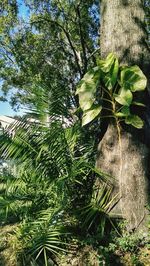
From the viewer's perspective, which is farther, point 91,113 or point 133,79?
point 91,113

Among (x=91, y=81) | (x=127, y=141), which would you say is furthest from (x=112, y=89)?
(x=127, y=141)

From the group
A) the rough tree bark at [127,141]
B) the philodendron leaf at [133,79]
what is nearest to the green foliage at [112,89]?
the philodendron leaf at [133,79]

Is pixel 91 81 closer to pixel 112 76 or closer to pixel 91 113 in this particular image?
pixel 112 76

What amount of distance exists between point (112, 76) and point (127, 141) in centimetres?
72

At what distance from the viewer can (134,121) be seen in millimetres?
3721

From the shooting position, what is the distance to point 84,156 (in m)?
4.49

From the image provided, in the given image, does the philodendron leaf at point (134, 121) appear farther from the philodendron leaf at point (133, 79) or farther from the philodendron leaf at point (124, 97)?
the philodendron leaf at point (133, 79)

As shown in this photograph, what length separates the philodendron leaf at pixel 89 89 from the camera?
382 centimetres

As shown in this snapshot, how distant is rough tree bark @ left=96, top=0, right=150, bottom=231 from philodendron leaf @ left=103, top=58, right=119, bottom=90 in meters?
0.21

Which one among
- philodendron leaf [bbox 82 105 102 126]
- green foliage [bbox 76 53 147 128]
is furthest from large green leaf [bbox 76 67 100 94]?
philodendron leaf [bbox 82 105 102 126]

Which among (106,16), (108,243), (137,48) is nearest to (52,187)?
(108,243)

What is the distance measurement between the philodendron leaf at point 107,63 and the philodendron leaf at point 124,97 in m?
0.28

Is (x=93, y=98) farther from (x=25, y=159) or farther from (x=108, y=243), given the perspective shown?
(x=108, y=243)

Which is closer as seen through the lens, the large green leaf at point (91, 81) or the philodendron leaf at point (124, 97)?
the philodendron leaf at point (124, 97)
